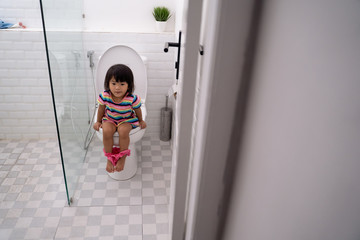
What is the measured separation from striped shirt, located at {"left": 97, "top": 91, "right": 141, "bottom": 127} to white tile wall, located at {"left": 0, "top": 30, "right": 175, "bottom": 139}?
0.53 metres

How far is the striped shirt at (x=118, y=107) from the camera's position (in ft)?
6.29

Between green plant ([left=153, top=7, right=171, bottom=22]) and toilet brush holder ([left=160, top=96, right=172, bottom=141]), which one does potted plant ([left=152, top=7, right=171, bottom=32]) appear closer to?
green plant ([left=153, top=7, right=171, bottom=22])

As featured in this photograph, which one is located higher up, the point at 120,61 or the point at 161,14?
the point at 161,14

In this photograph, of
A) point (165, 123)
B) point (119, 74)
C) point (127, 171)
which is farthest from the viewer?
point (165, 123)

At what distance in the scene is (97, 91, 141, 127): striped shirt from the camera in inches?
75.4

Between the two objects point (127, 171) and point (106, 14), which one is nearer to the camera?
point (127, 171)

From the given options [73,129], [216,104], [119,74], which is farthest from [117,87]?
[216,104]

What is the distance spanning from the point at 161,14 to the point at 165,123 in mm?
945

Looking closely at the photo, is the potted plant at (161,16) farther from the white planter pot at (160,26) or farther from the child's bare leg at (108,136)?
the child's bare leg at (108,136)

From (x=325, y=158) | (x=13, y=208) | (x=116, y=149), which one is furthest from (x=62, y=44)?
(x=325, y=158)

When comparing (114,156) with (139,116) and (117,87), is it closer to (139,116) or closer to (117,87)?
(139,116)

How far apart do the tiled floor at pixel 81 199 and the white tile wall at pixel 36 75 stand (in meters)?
0.19

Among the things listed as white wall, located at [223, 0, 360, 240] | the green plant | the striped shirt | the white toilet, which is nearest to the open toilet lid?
the white toilet

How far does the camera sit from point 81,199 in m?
1.91
